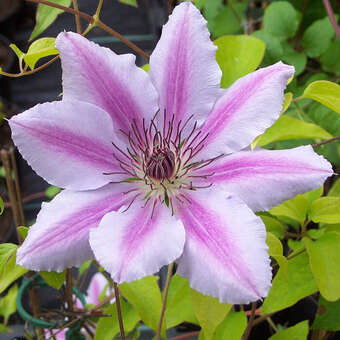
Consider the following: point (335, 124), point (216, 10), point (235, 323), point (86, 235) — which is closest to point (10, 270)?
point (86, 235)

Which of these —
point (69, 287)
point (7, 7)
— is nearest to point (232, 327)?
point (69, 287)

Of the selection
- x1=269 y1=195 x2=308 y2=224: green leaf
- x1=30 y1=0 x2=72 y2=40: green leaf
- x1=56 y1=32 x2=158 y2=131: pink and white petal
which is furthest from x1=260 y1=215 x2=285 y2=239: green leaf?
x1=30 y1=0 x2=72 y2=40: green leaf

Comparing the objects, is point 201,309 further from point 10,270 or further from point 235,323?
point 10,270

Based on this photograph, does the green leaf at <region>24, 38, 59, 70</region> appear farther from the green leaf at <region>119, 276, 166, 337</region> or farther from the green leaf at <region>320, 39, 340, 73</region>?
the green leaf at <region>320, 39, 340, 73</region>

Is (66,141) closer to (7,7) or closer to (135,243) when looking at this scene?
(135,243)

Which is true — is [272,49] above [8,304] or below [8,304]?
above

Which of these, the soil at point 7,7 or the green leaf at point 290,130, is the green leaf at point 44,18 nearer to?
the green leaf at point 290,130
